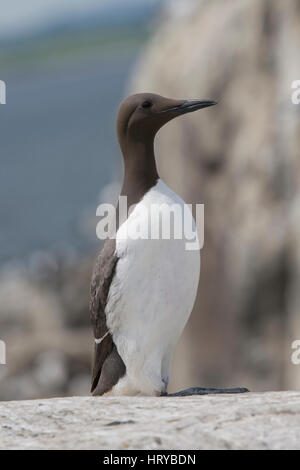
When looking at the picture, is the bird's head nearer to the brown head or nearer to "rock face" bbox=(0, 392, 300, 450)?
the brown head

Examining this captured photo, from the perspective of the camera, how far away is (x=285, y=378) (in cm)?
1154

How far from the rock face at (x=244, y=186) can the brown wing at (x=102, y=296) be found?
579 cm

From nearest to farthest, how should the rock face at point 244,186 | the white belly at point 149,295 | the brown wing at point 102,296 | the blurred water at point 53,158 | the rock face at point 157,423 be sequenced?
the rock face at point 157,423 → the white belly at point 149,295 → the brown wing at point 102,296 → the rock face at point 244,186 → the blurred water at point 53,158

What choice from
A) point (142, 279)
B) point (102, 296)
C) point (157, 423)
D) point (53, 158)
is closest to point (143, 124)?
point (142, 279)

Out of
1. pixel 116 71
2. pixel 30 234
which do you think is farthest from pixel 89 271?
pixel 116 71

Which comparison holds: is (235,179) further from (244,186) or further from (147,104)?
(147,104)

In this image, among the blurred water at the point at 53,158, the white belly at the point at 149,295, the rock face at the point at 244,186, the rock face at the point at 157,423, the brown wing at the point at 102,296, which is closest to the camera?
the rock face at the point at 157,423

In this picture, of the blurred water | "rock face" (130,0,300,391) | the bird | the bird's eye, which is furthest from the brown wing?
the blurred water

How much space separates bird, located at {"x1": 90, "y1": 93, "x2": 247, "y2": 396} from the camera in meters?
5.37

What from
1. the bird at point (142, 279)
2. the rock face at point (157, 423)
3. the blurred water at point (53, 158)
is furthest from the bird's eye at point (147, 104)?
the blurred water at point (53, 158)

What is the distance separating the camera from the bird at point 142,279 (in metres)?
5.37

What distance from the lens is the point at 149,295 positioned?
212 inches

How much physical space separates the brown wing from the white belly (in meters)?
0.05

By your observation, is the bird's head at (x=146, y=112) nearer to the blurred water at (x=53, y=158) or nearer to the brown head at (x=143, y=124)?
the brown head at (x=143, y=124)
